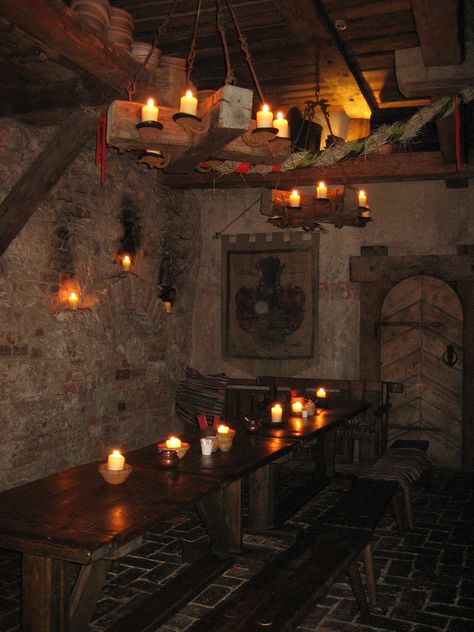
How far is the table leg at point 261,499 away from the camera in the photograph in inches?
193

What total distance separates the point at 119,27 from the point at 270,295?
464 centimetres

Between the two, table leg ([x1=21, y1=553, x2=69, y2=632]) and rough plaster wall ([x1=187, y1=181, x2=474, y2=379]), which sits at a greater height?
rough plaster wall ([x1=187, y1=181, x2=474, y2=379])

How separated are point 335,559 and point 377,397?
443 centimetres

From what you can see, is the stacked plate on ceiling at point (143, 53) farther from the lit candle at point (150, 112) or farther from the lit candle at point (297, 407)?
the lit candle at point (297, 407)

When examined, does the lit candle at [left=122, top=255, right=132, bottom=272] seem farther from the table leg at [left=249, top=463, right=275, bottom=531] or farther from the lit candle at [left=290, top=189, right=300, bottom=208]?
the table leg at [left=249, top=463, right=275, bottom=531]

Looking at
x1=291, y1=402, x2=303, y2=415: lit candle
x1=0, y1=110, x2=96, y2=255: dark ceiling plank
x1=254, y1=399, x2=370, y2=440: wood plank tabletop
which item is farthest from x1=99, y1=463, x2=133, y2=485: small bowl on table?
x1=291, y1=402, x2=303, y2=415: lit candle

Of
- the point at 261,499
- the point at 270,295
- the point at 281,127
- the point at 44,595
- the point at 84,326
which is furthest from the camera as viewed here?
the point at 270,295

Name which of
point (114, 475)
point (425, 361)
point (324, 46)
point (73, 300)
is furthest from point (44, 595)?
point (425, 361)

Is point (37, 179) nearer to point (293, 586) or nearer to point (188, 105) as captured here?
→ point (188, 105)

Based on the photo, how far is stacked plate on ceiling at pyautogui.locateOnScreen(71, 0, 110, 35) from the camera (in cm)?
410

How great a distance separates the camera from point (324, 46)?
5238 millimetres

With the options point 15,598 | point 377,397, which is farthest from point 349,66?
point 15,598

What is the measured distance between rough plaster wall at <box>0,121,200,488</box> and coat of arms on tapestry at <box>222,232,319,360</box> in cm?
73

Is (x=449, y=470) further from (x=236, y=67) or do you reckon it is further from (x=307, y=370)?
(x=236, y=67)
